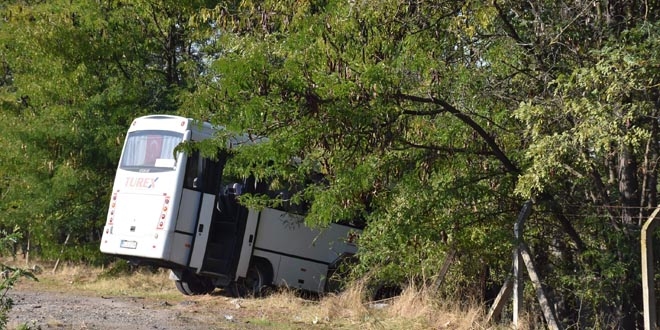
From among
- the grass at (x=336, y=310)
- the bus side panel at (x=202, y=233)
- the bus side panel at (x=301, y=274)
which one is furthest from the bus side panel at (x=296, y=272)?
the bus side panel at (x=202, y=233)

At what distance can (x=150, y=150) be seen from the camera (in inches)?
760

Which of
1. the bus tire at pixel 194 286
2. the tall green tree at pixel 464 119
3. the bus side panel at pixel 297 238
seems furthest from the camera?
the bus tire at pixel 194 286

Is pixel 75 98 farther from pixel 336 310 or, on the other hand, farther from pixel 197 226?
pixel 336 310

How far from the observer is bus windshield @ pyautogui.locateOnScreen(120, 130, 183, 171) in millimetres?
18844

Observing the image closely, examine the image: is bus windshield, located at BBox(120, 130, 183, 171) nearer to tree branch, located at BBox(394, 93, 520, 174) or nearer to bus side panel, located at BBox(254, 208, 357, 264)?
bus side panel, located at BBox(254, 208, 357, 264)

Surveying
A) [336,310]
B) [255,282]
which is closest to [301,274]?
[255,282]

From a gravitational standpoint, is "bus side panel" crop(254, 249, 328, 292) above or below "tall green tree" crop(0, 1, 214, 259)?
below

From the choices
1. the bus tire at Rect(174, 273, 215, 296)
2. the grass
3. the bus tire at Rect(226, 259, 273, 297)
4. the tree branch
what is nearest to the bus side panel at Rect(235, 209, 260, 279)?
the bus tire at Rect(226, 259, 273, 297)

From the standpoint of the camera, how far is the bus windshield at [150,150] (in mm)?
18844

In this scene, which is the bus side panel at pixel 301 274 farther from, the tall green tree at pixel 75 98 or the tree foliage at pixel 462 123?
the tall green tree at pixel 75 98

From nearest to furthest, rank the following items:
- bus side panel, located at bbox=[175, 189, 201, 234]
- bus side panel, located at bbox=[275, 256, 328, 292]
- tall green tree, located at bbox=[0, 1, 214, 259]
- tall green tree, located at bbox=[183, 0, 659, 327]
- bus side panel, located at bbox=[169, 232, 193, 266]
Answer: tall green tree, located at bbox=[183, 0, 659, 327], bus side panel, located at bbox=[169, 232, 193, 266], bus side panel, located at bbox=[175, 189, 201, 234], bus side panel, located at bbox=[275, 256, 328, 292], tall green tree, located at bbox=[0, 1, 214, 259]

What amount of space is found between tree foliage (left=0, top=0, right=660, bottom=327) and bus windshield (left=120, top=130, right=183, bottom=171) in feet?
8.69

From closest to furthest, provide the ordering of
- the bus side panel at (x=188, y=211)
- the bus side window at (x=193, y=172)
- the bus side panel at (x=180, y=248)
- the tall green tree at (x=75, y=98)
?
the bus side panel at (x=180, y=248), the bus side panel at (x=188, y=211), the bus side window at (x=193, y=172), the tall green tree at (x=75, y=98)

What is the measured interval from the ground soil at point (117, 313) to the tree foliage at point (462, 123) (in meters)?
2.45
